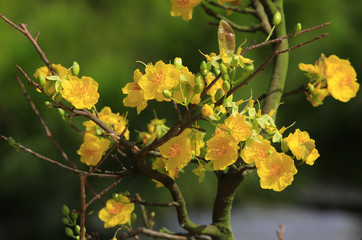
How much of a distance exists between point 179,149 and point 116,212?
0.10 metres

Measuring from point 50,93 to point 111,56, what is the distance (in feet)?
4.72

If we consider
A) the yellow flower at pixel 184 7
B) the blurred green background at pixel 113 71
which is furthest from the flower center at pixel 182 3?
the blurred green background at pixel 113 71

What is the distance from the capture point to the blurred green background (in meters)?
1.49

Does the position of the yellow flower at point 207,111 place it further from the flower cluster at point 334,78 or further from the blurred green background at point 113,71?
the blurred green background at point 113,71

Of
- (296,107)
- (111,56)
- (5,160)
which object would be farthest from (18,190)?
(296,107)

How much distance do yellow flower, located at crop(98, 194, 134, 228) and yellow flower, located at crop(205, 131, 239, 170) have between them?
10cm

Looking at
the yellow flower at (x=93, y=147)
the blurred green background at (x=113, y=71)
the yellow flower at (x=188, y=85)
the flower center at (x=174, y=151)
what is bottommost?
the flower center at (x=174, y=151)

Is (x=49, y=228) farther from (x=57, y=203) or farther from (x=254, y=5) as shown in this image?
(x=254, y=5)

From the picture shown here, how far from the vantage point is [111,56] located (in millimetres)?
1675

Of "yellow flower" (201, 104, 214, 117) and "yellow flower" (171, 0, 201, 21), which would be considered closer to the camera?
"yellow flower" (201, 104, 214, 117)

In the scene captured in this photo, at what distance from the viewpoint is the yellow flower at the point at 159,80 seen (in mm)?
259

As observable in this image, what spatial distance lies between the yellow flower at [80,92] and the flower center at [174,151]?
0.06m

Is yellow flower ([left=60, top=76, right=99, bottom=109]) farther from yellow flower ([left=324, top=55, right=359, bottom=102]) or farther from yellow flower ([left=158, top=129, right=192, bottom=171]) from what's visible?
yellow flower ([left=324, top=55, right=359, bottom=102])

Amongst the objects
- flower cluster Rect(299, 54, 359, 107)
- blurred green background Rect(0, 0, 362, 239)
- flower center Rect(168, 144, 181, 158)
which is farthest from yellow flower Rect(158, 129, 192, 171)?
blurred green background Rect(0, 0, 362, 239)
